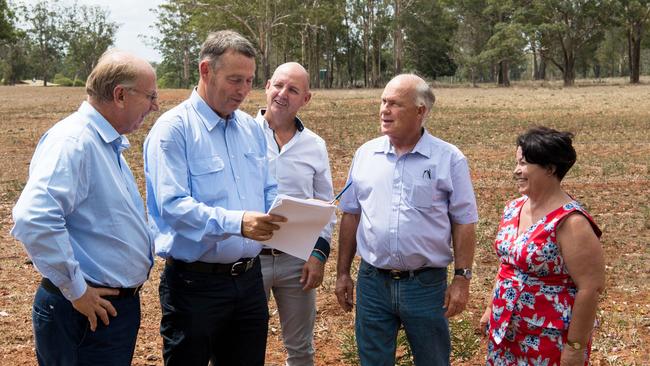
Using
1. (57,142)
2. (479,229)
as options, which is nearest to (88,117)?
(57,142)

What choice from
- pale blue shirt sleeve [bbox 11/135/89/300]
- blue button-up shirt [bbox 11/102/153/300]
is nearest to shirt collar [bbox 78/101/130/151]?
blue button-up shirt [bbox 11/102/153/300]

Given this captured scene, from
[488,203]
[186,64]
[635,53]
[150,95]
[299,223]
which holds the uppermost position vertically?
[186,64]

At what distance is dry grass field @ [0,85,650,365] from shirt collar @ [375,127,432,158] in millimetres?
1270

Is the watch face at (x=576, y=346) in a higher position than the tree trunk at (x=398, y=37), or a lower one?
lower

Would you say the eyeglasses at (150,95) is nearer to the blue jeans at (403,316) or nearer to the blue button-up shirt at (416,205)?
the blue button-up shirt at (416,205)

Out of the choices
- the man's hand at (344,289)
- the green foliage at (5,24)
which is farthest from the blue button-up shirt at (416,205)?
the green foliage at (5,24)

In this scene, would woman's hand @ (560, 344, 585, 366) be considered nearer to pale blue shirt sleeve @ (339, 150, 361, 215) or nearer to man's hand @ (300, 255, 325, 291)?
pale blue shirt sleeve @ (339, 150, 361, 215)

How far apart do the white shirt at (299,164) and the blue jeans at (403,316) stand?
20.9 inches

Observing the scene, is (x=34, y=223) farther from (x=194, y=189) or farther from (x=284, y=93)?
(x=284, y=93)

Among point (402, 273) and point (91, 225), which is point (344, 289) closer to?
point (402, 273)

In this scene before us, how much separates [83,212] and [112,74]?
504 millimetres

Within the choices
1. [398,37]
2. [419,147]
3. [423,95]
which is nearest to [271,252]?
[419,147]

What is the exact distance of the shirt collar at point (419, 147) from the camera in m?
3.30

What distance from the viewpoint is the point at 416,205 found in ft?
10.7
